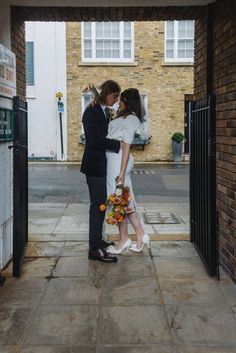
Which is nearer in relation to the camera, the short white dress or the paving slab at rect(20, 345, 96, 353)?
the paving slab at rect(20, 345, 96, 353)

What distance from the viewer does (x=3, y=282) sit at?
4.89m

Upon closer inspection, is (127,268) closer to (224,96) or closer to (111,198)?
(111,198)

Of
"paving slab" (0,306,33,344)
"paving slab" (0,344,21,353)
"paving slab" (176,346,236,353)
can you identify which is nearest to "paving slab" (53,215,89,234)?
"paving slab" (0,306,33,344)

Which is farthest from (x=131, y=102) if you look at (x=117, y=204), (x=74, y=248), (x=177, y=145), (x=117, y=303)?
(x=177, y=145)

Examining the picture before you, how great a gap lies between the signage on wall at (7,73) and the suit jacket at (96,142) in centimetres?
86

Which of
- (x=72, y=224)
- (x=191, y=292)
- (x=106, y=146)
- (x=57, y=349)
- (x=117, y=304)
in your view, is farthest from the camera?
(x=72, y=224)

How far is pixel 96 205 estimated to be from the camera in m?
5.61

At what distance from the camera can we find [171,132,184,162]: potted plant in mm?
21250

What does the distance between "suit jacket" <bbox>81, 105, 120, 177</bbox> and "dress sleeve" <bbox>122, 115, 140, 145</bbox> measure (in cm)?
11

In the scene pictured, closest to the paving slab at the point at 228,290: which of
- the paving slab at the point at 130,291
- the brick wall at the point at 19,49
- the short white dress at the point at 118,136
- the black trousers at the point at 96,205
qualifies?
the paving slab at the point at 130,291

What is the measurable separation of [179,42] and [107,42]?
10.2ft

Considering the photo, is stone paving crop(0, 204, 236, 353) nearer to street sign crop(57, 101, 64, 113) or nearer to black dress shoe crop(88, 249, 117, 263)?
black dress shoe crop(88, 249, 117, 263)

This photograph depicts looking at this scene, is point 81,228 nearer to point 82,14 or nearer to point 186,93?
point 82,14

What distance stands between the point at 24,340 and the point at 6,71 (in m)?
2.89
